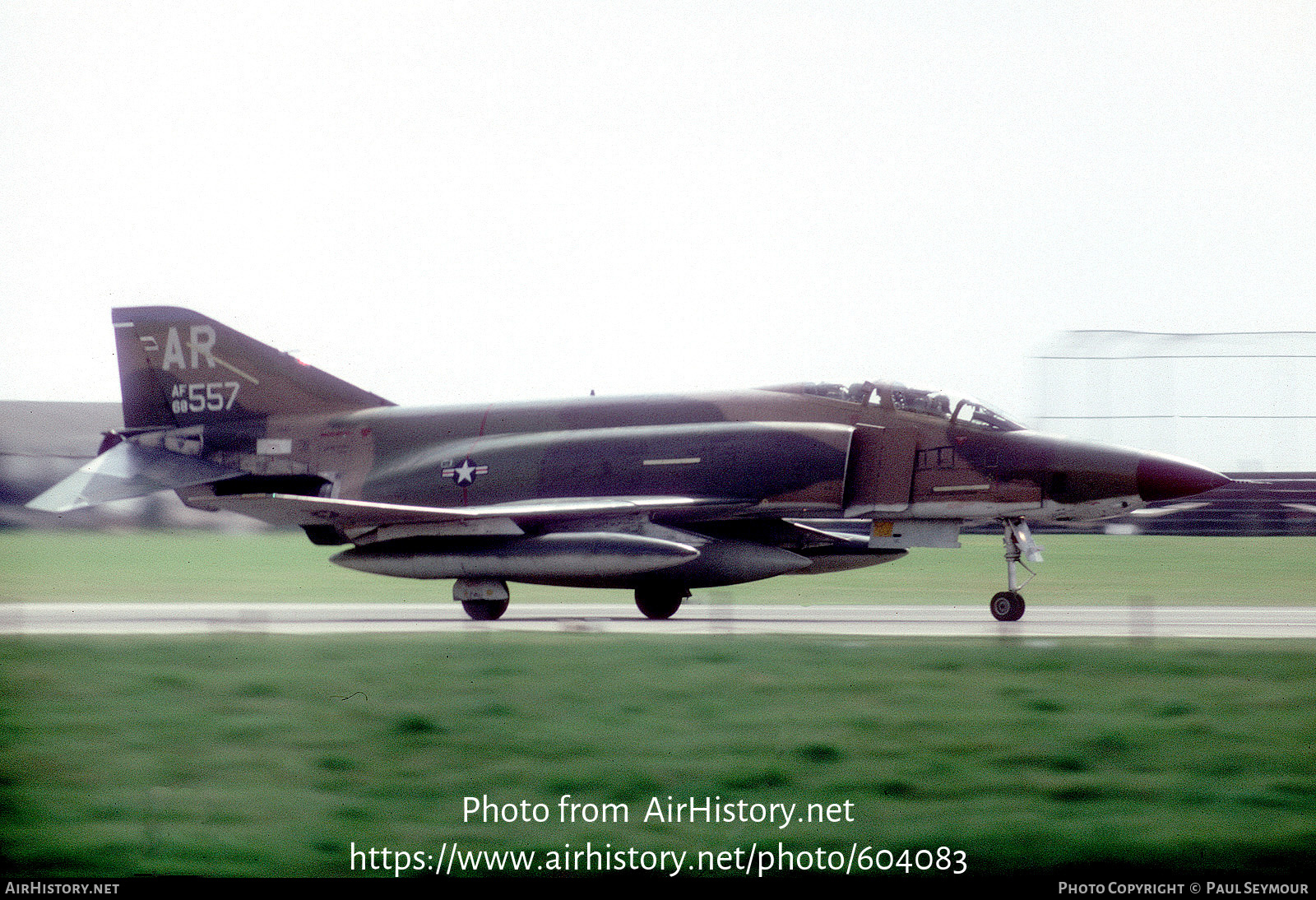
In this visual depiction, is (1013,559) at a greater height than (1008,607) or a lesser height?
greater

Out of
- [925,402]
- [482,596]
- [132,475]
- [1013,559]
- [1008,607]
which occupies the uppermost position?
[925,402]

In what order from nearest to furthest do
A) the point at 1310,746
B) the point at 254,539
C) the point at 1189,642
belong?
the point at 1310,746, the point at 1189,642, the point at 254,539

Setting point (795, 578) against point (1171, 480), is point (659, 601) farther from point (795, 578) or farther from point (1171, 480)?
point (795, 578)

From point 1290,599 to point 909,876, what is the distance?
1699cm

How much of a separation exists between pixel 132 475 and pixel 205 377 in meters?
1.73

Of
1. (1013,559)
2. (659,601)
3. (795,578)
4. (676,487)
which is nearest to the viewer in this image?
(1013,559)

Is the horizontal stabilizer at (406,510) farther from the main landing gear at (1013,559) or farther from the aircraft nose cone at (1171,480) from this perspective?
the aircraft nose cone at (1171,480)

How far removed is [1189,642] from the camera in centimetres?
1190

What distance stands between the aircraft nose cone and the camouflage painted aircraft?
2cm

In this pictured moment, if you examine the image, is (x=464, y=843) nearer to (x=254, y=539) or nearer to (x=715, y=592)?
(x=715, y=592)

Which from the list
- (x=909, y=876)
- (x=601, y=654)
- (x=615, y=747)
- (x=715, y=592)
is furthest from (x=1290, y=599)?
(x=909, y=876)

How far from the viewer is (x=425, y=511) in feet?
52.5

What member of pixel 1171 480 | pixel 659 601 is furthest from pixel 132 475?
pixel 1171 480

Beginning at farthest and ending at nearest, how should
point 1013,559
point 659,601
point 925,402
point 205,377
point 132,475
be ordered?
point 205,377 → point 132,475 → point 659,601 → point 925,402 → point 1013,559
